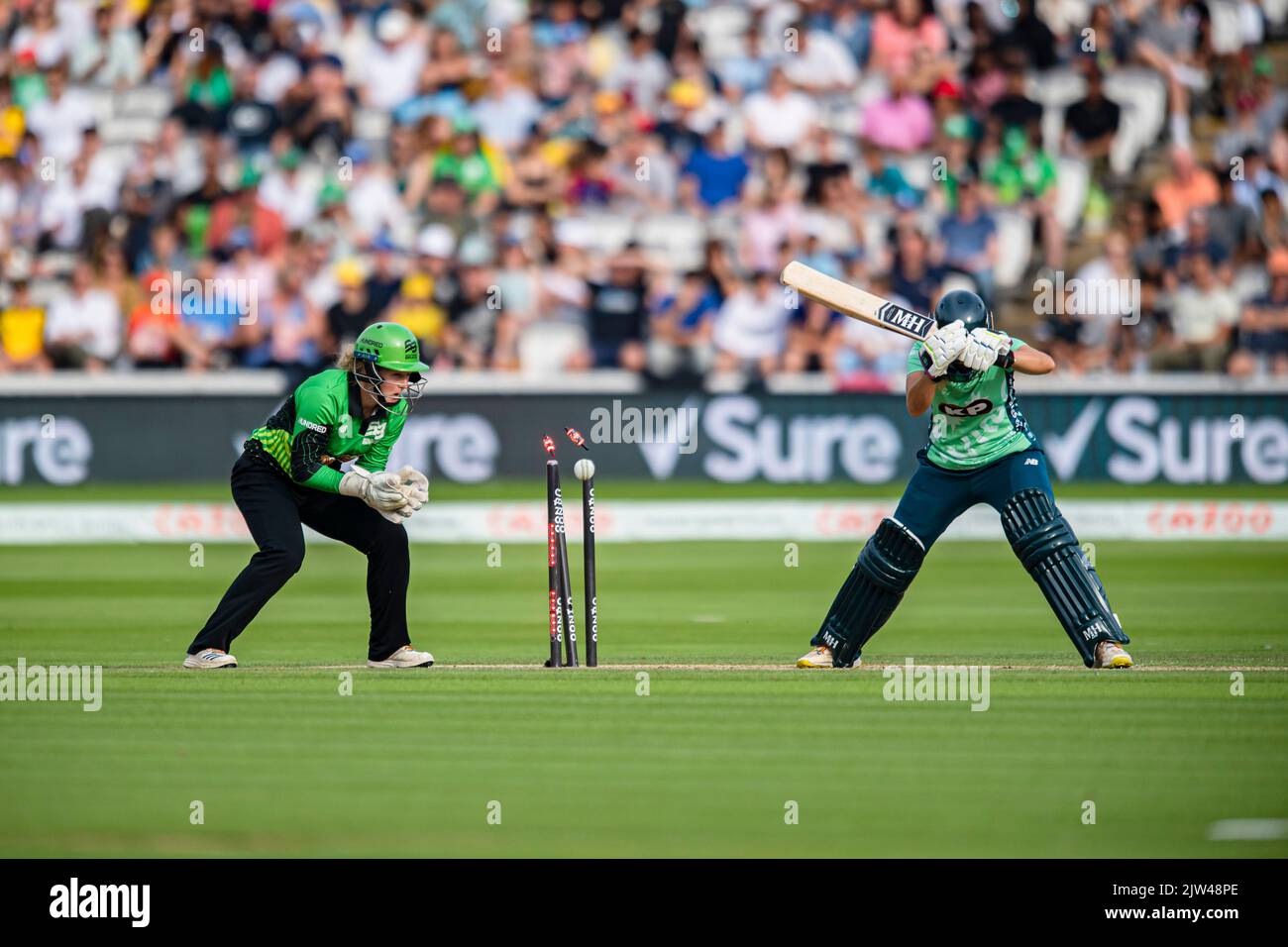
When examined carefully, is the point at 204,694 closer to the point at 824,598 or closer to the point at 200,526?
the point at 824,598

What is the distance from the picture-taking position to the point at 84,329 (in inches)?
774

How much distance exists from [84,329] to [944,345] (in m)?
12.5

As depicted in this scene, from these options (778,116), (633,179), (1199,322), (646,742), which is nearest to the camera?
(646,742)

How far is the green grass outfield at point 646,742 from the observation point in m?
6.58

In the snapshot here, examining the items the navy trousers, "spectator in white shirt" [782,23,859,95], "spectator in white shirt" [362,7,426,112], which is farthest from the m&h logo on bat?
"spectator in white shirt" [362,7,426,112]

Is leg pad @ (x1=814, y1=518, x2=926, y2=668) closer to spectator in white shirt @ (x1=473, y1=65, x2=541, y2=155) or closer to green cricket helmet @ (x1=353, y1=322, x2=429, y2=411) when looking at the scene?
green cricket helmet @ (x1=353, y1=322, x2=429, y2=411)

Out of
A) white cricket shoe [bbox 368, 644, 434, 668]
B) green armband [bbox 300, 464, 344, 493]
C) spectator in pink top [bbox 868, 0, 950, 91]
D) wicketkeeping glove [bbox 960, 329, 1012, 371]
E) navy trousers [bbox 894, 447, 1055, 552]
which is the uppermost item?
spectator in pink top [bbox 868, 0, 950, 91]

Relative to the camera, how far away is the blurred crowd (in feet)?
63.8

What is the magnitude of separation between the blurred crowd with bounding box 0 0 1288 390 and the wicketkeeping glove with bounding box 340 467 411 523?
9270mm

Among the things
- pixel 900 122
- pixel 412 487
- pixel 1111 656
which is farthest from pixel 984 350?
pixel 900 122

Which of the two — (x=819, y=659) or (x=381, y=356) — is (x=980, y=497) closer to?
(x=819, y=659)

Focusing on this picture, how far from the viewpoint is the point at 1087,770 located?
7441 millimetres

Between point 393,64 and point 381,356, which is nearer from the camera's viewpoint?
point 381,356

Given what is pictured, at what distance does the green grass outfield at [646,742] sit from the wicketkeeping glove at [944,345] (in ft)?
4.92
